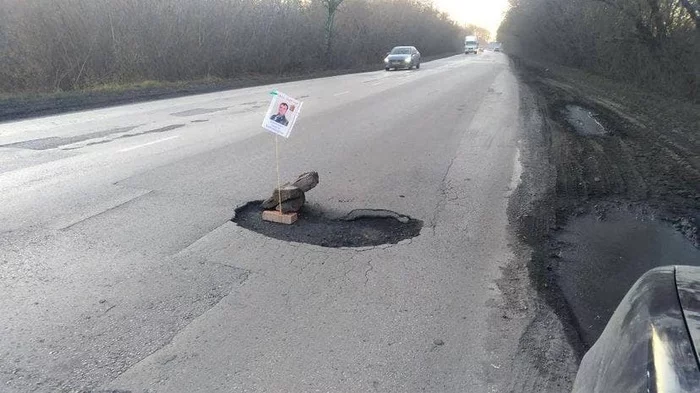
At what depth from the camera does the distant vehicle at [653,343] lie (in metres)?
1.62

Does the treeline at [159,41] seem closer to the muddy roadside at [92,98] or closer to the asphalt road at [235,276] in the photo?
the muddy roadside at [92,98]

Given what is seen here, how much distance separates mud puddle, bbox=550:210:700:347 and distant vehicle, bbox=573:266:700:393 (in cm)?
169

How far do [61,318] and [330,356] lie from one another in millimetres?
1997

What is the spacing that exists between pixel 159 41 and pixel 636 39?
71.1 ft

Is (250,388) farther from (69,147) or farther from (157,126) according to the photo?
(157,126)

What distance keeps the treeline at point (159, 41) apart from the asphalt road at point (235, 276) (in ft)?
37.5

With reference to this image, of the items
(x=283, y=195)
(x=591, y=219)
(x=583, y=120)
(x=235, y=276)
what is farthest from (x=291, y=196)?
(x=583, y=120)

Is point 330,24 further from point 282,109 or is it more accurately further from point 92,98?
point 282,109

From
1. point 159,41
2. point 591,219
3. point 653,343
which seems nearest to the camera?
point 653,343

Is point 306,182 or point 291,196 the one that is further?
point 306,182

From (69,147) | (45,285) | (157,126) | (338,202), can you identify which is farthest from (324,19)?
(45,285)

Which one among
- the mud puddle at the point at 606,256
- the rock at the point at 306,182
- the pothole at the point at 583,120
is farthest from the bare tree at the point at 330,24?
the mud puddle at the point at 606,256

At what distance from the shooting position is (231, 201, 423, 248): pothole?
220 inches

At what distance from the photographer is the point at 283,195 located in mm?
5910
